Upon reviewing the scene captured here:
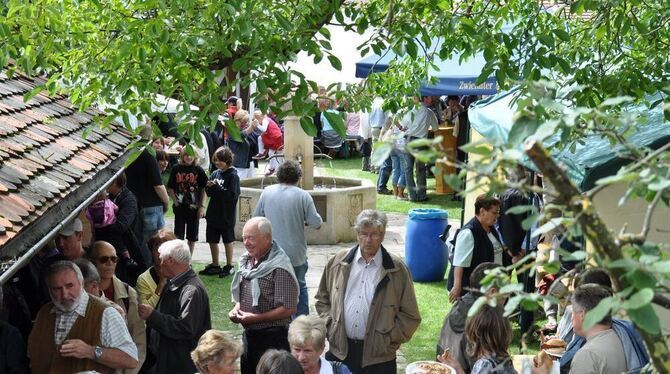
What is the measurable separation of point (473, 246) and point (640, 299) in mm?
6917

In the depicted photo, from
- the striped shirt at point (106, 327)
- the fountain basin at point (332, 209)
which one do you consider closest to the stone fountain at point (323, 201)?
the fountain basin at point (332, 209)

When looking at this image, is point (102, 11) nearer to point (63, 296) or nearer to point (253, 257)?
point (63, 296)

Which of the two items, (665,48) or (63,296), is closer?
(63,296)

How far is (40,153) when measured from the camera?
7090 millimetres

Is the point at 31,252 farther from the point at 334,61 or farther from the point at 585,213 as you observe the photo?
the point at 585,213

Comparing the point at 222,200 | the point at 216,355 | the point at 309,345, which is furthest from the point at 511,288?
the point at 222,200

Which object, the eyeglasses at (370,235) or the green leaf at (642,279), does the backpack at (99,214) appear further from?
the green leaf at (642,279)

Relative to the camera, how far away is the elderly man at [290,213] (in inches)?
414

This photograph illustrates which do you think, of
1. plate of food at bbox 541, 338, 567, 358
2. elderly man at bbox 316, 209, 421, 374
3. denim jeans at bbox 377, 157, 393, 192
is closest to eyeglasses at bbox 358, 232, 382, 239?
elderly man at bbox 316, 209, 421, 374

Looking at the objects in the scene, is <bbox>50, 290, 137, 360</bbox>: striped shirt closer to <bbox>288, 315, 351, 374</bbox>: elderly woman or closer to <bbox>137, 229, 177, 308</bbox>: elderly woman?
<bbox>288, 315, 351, 374</bbox>: elderly woman

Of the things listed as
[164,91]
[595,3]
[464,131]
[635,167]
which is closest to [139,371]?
[164,91]

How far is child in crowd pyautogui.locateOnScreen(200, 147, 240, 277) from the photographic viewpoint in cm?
1272

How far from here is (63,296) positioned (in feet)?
20.8

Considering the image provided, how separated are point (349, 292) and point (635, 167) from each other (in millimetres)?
5272
